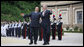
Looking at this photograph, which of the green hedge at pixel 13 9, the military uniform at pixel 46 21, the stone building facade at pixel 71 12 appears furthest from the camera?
the stone building facade at pixel 71 12

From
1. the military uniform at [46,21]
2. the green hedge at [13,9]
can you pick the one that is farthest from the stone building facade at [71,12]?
the military uniform at [46,21]

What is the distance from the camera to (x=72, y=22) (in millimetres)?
43000

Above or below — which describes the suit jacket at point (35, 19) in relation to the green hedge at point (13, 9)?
below

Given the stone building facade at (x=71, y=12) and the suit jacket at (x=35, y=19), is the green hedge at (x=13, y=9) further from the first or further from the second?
the suit jacket at (x=35, y=19)

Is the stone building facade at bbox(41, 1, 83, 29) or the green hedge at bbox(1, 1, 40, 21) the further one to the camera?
the stone building facade at bbox(41, 1, 83, 29)

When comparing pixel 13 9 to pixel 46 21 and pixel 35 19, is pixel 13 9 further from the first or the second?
pixel 46 21

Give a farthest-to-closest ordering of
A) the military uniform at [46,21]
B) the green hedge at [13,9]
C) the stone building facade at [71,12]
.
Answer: the stone building facade at [71,12] < the green hedge at [13,9] < the military uniform at [46,21]

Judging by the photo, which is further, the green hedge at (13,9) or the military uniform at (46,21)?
the green hedge at (13,9)

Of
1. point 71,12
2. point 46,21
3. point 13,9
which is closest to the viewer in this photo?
point 46,21

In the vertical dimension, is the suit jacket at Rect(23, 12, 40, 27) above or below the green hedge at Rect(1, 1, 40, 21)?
below

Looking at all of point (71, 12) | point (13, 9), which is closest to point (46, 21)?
point (13, 9)

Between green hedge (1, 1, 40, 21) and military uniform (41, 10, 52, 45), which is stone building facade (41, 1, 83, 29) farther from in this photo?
military uniform (41, 10, 52, 45)

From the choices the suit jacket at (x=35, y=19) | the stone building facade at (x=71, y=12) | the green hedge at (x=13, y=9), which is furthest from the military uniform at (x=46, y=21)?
the stone building facade at (x=71, y=12)

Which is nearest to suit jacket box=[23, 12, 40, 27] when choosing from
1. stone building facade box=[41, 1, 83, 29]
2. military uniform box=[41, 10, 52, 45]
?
military uniform box=[41, 10, 52, 45]
